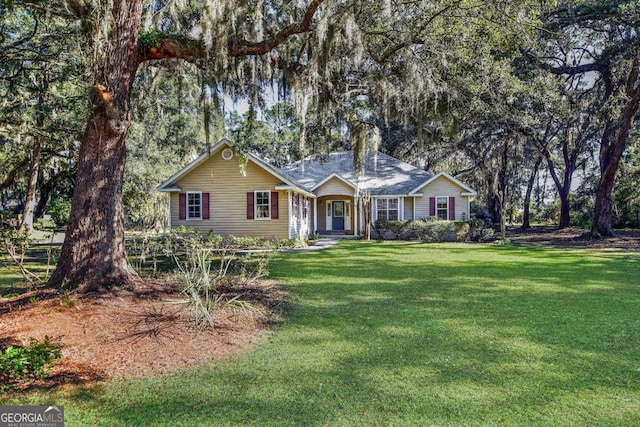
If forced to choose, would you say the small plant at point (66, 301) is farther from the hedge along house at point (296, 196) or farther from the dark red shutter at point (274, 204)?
the dark red shutter at point (274, 204)

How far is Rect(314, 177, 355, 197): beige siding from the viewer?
1975cm

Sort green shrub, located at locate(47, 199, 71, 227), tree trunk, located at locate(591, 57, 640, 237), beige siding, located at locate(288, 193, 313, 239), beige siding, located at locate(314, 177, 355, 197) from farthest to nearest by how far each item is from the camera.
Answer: green shrub, located at locate(47, 199, 71, 227) → beige siding, located at locate(314, 177, 355, 197) → beige siding, located at locate(288, 193, 313, 239) → tree trunk, located at locate(591, 57, 640, 237)

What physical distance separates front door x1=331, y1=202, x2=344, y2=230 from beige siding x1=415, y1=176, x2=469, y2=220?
4.25m

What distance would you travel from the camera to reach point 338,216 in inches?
885

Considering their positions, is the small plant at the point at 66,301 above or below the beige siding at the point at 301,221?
below

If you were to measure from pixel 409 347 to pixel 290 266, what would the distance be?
6309mm

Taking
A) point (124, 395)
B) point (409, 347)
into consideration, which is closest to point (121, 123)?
point (124, 395)

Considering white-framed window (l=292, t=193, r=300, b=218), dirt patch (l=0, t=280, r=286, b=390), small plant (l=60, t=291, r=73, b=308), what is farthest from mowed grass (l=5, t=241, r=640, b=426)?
white-framed window (l=292, t=193, r=300, b=218)

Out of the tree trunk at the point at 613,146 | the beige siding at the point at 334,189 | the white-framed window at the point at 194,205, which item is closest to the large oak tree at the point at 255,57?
the white-framed window at the point at 194,205

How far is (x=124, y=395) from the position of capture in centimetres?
309

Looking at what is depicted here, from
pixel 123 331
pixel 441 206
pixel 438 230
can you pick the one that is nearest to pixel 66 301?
pixel 123 331

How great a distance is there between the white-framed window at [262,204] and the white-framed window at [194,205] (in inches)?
92.9

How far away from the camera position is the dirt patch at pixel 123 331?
3.65 metres

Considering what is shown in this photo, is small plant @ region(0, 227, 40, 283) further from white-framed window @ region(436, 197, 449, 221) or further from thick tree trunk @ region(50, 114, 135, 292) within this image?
white-framed window @ region(436, 197, 449, 221)
